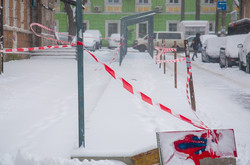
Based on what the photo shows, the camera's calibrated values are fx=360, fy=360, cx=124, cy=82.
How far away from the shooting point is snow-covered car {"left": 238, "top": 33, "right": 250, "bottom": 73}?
12125mm

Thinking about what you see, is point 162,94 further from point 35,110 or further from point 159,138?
point 159,138

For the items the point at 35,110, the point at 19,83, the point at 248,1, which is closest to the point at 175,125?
the point at 35,110

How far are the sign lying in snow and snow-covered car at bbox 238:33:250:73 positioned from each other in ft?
31.0

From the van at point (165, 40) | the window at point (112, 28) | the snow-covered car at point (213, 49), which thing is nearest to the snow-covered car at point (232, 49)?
the snow-covered car at point (213, 49)

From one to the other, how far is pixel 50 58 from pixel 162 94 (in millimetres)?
11453

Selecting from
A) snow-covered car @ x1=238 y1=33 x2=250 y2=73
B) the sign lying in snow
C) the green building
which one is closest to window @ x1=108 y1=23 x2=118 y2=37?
the green building

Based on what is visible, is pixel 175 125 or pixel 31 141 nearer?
pixel 31 141

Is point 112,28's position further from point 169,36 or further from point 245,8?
point 245,8

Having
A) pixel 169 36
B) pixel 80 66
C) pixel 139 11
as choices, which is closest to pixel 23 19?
pixel 80 66

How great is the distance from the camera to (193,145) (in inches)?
123

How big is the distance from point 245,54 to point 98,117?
8728 mm

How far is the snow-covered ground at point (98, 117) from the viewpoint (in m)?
3.63

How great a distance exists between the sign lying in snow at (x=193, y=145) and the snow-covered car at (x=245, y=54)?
9.45m

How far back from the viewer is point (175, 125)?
15.6 feet
